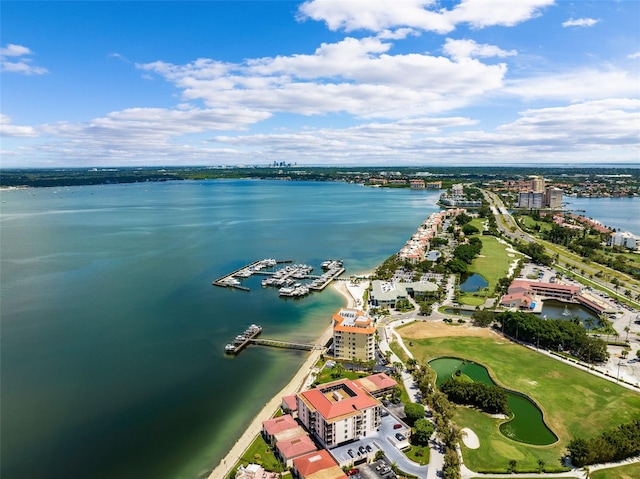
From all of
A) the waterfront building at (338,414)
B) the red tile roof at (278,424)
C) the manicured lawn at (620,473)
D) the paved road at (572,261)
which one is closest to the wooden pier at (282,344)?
the waterfront building at (338,414)

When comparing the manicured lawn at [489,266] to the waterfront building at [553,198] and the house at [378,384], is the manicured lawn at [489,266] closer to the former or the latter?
the house at [378,384]

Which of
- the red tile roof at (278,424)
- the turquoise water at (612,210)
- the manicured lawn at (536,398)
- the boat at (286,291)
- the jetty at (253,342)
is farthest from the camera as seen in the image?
the turquoise water at (612,210)

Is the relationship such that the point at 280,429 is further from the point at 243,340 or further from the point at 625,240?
the point at 625,240

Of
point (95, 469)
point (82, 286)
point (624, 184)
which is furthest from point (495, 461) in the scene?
point (624, 184)

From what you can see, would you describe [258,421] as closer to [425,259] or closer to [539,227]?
[425,259]

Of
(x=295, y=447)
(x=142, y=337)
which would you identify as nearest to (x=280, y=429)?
(x=295, y=447)
